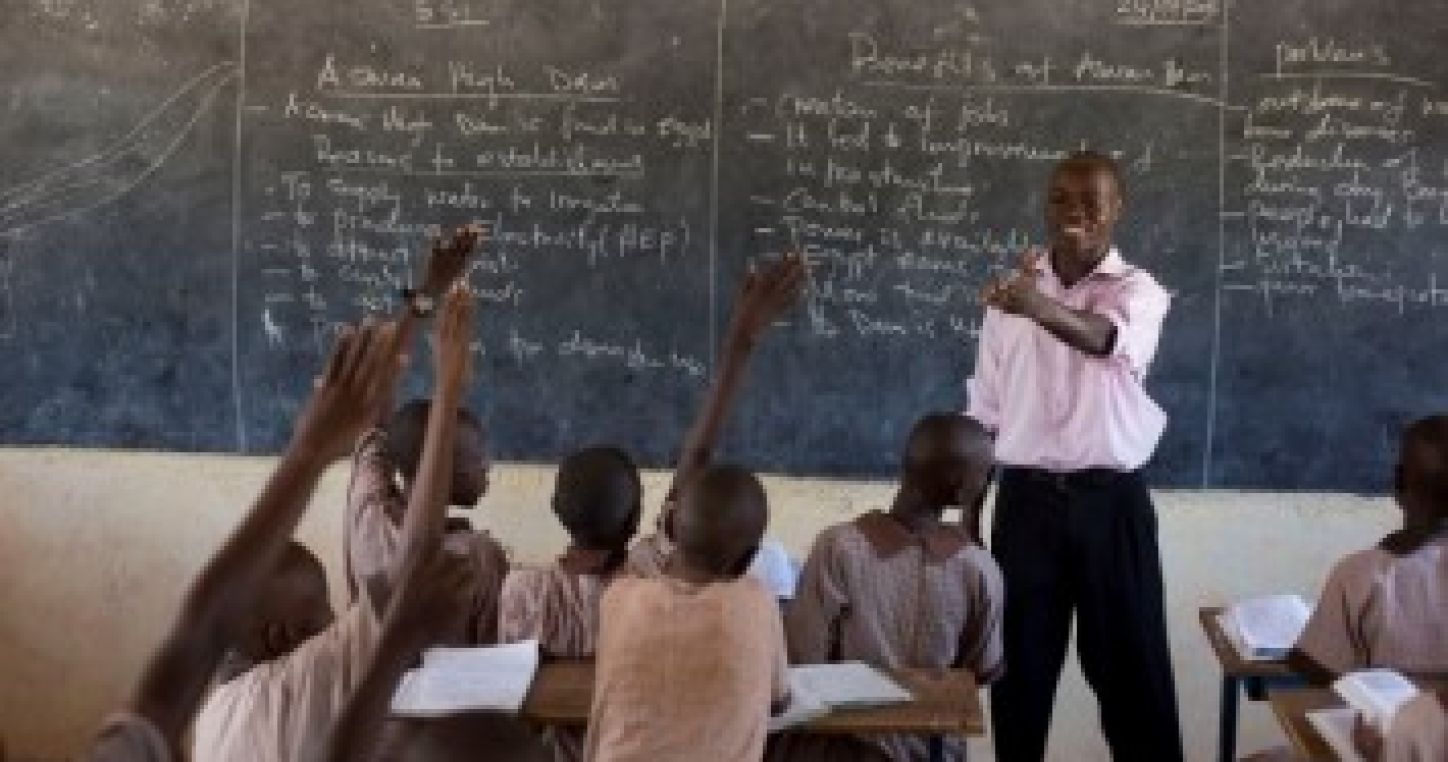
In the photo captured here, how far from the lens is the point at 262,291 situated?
4.74 metres

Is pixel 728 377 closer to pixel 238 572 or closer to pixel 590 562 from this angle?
pixel 590 562

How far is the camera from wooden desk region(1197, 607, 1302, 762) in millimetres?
3297

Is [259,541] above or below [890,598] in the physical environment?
above

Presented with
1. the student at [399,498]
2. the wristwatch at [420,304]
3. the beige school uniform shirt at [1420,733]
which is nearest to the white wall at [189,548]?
the student at [399,498]

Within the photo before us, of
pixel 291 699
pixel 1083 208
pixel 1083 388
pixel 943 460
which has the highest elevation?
pixel 1083 208

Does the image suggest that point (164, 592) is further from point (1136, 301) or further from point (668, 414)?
point (1136, 301)

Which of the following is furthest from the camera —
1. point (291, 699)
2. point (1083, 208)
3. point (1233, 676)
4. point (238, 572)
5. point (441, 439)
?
point (1083, 208)

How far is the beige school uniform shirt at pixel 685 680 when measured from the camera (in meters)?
2.59

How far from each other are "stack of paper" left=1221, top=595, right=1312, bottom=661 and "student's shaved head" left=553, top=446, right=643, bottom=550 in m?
1.16

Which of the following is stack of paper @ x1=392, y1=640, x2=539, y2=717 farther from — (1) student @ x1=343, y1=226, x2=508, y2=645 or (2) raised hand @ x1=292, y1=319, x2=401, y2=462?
(2) raised hand @ x1=292, y1=319, x2=401, y2=462

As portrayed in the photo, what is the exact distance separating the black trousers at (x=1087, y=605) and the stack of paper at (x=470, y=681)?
1.26m

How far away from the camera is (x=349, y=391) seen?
1766mm

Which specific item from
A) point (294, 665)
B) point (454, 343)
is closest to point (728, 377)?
point (454, 343)

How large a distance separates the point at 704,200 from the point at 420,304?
1.88 metres
